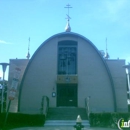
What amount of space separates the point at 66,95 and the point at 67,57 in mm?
4247

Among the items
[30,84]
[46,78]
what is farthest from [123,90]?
[30,84]

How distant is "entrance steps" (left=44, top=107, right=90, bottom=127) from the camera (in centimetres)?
1630

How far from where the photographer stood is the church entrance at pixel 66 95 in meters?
23.5

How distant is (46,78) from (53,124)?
319 inches

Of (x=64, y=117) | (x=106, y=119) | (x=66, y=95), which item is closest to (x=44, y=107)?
(x=64, y=117)

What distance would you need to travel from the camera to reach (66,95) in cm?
2377

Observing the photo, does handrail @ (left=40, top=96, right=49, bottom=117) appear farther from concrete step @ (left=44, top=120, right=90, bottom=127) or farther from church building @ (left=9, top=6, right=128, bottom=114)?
church building @ (left=9, top=6, right=128, bottom=114)

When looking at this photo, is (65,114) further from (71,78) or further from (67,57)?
(67,57)

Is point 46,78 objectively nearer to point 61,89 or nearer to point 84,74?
point 61,89

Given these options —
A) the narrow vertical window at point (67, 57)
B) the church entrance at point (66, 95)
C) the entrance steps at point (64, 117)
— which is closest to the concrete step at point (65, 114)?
the entrance steps at point (64, 117)

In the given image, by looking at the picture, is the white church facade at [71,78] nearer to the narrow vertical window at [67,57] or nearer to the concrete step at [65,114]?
the narrow vertical window at [67,57]

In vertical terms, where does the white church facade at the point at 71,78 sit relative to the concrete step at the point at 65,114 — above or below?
above

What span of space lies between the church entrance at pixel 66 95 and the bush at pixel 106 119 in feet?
25.0

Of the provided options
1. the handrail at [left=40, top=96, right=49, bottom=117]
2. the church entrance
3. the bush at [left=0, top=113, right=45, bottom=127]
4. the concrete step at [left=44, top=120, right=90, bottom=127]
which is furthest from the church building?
the bush at [left=0, top=113, right=45, bottom=127]
